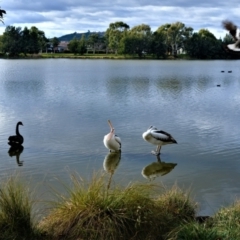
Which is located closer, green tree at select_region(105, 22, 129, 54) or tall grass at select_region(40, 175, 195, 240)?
tall grass at select_region(40, 175, 195, 240)

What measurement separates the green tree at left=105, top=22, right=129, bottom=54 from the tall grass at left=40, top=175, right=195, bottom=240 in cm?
9833

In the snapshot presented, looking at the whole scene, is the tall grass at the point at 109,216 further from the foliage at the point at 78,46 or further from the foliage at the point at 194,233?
the foliage at the point at 78,46

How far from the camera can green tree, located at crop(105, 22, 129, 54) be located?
10300 cm

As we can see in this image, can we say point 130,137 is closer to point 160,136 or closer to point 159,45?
point 160,136

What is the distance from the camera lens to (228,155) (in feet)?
35.7

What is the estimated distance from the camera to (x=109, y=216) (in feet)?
14.9

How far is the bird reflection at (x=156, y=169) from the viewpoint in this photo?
9430 mm

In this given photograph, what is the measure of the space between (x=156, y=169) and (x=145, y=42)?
86308 millimetres

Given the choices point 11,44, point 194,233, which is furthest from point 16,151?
point 11,44

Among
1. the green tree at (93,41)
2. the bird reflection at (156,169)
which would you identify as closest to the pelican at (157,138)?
the bird reflection at (156,169)

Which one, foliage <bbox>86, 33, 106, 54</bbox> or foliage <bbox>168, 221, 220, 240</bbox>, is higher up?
foliage <bbox>168, 221, 220, 240</bbox>

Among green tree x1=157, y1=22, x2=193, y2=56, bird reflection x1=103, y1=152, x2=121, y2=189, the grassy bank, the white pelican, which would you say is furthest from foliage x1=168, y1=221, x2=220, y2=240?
green tree x1=157, y1=22, x2=193, y2=56

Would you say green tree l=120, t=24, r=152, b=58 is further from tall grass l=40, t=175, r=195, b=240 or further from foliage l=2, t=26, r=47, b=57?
tall grass l=40, t=175, r=195, b=240

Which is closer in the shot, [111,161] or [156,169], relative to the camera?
[156,169]
